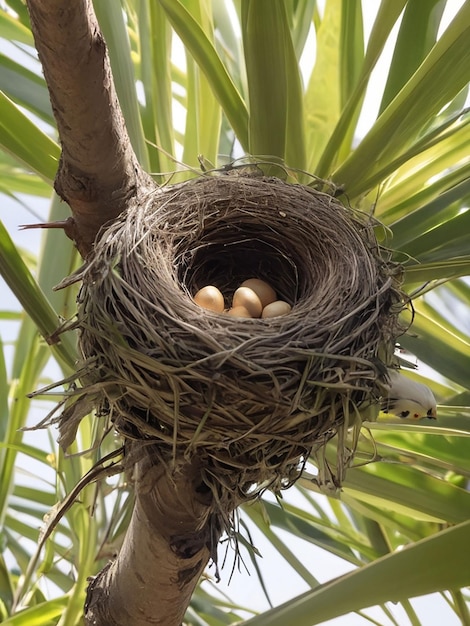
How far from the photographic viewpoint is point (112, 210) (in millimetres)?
624

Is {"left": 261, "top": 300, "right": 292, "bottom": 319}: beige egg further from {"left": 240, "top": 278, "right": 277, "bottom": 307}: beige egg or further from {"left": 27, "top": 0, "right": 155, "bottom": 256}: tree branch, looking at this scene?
{"left": 27, "top": 0, "right": 155, "bottom": 256}: tree branch

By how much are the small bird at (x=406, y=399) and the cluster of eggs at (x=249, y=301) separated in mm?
126

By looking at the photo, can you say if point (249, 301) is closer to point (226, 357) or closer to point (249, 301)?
point (249, 301)

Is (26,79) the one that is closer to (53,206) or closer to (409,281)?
(53,206)

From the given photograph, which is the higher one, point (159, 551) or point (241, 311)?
point (241, 311)

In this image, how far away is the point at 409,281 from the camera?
74 cm

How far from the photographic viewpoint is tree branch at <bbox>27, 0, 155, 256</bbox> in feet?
1.66

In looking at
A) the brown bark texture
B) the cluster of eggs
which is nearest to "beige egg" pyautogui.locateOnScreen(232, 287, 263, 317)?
the cluster of eggs

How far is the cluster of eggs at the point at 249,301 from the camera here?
70 cm

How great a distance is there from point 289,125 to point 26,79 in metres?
0.36

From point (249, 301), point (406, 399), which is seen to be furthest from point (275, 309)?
point (406, 399)

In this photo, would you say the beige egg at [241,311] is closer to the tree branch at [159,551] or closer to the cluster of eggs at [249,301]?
the cluster of eggs at [249,301]

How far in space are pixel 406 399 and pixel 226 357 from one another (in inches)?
7.2

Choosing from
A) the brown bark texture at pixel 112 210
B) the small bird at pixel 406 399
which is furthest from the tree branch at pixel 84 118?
the small bird at pixel 406 399
